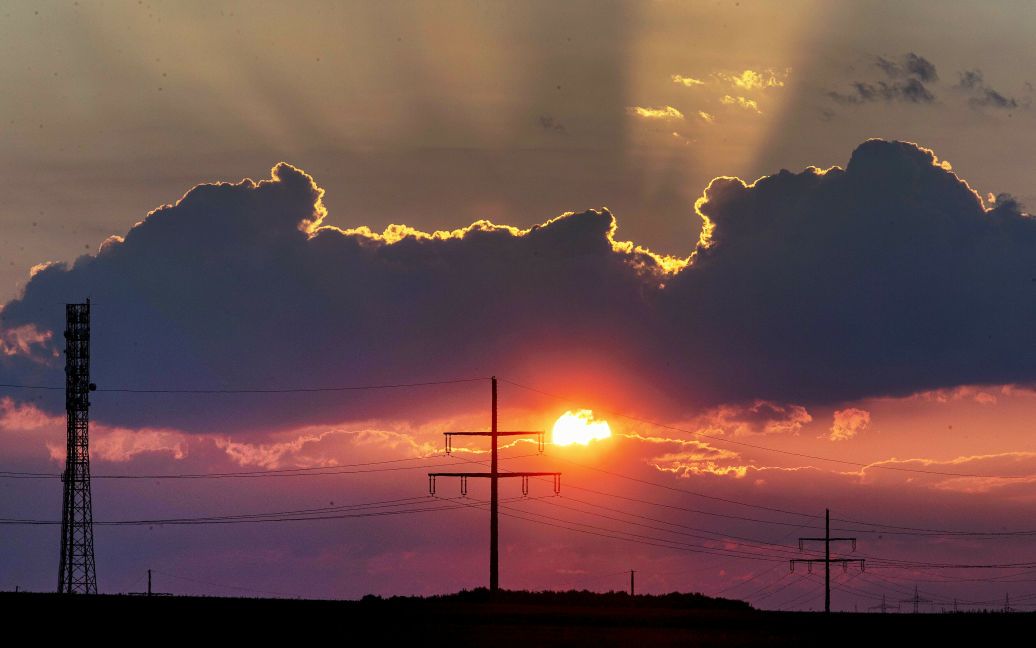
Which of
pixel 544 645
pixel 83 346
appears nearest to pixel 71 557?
pixel 83 346

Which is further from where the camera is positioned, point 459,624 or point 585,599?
point 585,599

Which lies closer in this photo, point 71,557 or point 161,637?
point 161,637

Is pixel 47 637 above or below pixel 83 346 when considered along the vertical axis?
below

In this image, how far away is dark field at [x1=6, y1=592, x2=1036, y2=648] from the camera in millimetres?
60250

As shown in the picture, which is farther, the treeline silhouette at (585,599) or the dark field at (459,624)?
the treeline silhouette at (585,599)

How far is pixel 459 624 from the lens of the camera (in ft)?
229

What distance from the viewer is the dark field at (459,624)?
60250 millimetres

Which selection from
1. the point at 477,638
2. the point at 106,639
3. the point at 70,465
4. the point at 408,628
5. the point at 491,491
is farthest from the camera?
the point at 70,465

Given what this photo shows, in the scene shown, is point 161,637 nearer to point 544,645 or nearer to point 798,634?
point 544,645

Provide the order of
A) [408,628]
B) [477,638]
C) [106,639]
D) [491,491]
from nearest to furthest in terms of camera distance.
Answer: [106,639] → [477,638] → [408,628] → [491,491]

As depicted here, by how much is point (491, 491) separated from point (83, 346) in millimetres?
32001

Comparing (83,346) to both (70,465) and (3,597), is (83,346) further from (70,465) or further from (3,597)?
(3,597)

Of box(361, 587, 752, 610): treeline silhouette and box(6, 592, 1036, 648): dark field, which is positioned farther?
box(361, 587, 752, 610): treeline silhouette

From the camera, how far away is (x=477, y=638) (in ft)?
202
